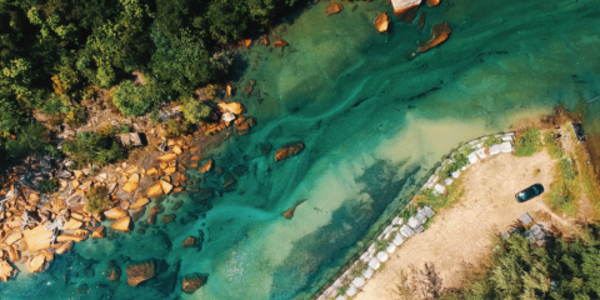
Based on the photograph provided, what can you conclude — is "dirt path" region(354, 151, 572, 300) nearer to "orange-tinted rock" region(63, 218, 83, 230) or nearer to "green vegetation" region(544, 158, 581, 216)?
"green vegetation" region(544, 158, 581, 216)

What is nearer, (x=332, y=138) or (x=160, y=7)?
(x=160, y=7)

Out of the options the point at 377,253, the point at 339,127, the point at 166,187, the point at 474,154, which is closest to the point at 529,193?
the point at 474,154

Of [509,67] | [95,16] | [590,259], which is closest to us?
[590,259]

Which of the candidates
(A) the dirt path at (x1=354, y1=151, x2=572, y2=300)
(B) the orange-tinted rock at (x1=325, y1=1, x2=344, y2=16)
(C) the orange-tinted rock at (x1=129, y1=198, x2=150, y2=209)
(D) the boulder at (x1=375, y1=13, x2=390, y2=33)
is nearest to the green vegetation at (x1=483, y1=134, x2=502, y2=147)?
(A) the dirt path at (x1=354, y1=151, x2=572, y2=300)

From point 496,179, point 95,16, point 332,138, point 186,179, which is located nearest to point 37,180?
point 186,179

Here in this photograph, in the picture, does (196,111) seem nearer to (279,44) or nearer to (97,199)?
(279,44)

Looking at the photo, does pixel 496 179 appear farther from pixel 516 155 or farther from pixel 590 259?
pixel 590 259

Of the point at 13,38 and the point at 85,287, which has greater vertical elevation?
the point at 13,38
